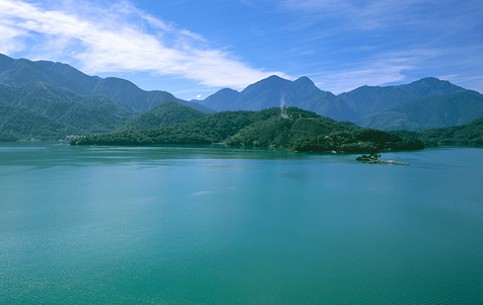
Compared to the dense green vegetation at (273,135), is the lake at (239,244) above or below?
below

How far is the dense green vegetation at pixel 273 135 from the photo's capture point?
10873 centimetres

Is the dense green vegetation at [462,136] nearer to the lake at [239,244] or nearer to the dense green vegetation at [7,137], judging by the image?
the lake at [239,244]

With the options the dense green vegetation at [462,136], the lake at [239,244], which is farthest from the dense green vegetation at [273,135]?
the lake at [239,244]

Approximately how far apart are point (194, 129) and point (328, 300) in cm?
15990

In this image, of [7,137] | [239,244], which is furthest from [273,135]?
[7,137]

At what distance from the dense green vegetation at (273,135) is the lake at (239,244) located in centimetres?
6462

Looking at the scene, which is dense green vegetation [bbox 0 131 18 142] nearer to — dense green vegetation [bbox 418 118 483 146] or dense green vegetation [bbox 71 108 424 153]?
dense green vegetation [bbox 71 108 424 153]

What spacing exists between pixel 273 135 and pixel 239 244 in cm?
12071

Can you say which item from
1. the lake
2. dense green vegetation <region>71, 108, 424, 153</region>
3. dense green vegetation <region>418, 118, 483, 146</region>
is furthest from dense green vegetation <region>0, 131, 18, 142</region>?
dense green vegetation <region>418, 118, 483, 146</region>

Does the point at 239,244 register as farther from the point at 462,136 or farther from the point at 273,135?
the point at 462,136

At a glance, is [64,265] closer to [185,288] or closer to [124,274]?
[124,274]

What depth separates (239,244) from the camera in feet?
76.5

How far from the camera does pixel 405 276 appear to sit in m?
18.4

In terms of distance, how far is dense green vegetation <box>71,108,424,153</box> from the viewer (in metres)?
109
